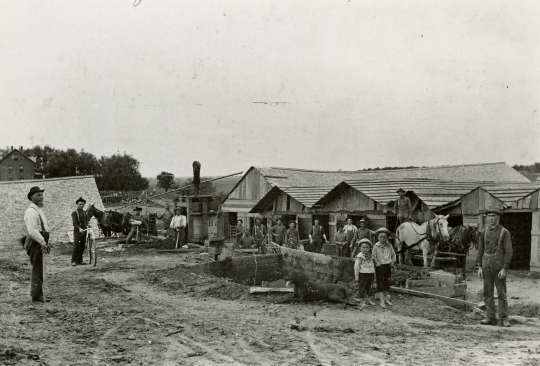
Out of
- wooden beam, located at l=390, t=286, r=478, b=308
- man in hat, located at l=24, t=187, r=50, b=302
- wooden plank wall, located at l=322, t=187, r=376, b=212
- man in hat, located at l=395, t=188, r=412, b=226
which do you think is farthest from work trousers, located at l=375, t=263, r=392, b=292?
wooden plank wall, located at l=322, t=187, r=376, b=212

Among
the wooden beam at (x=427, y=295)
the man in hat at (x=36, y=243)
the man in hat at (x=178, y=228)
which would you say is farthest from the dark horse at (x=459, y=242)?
the man in hat at (x=36, y=243)

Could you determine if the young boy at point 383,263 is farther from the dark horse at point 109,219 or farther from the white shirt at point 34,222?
the dark horse at point 109,219

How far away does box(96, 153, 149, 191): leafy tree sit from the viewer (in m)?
69.3

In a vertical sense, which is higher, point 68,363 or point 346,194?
point 346,194

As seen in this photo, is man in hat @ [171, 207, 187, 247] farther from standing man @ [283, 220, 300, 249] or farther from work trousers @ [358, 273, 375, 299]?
work trousers @ [358, 273, 375, 299]

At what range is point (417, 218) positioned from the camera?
666 inches

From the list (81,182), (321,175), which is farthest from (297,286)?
(321,175)

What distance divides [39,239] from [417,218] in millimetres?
12604

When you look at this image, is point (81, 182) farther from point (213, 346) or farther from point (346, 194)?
point (213, 346)

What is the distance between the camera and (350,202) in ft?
63.6

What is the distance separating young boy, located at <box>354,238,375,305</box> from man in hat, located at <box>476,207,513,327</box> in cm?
210

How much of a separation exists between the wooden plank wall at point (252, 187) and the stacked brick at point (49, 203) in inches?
311

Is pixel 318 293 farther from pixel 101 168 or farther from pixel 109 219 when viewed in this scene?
pixel 101 168

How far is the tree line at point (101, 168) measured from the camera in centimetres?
6938
